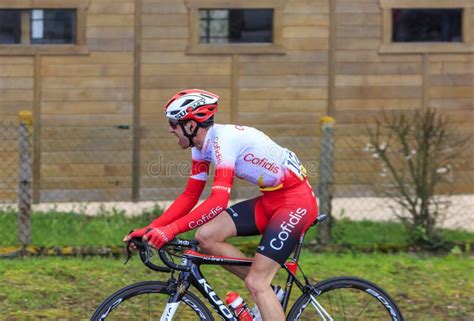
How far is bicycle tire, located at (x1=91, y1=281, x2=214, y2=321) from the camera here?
539cm

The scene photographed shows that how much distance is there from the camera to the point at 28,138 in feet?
30.1

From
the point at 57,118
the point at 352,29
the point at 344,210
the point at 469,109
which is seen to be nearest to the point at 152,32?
the point at 57,118

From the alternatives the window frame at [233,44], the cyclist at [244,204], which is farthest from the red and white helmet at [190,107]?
the window frame at [233,44]

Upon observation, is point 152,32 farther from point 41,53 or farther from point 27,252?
point 27,252

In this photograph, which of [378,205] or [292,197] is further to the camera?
[378,205]

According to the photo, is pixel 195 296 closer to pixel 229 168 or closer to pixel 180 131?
pixel 229 168

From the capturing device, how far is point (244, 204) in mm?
5859

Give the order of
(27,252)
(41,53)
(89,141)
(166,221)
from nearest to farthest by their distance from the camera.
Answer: (166,221) < (27,252) < (89,141) < (41,53)

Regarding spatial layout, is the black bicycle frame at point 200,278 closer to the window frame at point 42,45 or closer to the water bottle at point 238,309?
the water bottle at point 238,309

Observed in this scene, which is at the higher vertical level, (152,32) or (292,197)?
(152,32)

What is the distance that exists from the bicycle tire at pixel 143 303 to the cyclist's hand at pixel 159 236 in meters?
0.33

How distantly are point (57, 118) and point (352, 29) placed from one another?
3.77 meters

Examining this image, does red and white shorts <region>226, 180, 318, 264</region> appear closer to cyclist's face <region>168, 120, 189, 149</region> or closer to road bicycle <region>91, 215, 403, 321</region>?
road bicycle <region>91, 215, 403, 321</region>

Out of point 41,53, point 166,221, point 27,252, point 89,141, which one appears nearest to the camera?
point 166,221
